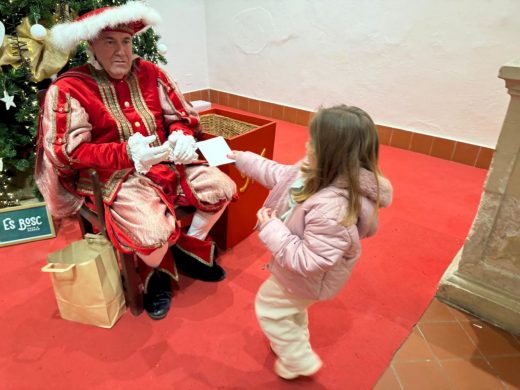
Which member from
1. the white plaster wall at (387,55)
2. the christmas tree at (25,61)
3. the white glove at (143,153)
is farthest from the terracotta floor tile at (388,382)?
the white plaster wall at (387,55)

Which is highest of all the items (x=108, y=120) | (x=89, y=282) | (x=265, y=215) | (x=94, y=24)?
(x=94, y=24)

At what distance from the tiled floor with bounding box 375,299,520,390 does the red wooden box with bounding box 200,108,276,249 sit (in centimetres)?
103

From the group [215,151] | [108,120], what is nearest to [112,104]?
[108,120]

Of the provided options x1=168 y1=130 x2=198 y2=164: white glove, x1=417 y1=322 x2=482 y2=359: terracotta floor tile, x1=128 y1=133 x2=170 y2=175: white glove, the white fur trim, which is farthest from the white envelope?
x1=417 y1=322 x2=482 y2=359: terracotta floor tile

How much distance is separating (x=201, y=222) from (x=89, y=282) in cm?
53

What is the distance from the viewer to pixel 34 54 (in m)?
1.93

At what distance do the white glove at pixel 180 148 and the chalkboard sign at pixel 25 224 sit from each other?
3.37ft

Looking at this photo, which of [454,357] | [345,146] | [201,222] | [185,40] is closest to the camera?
[345,146]

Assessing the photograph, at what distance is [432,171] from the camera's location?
3.13m

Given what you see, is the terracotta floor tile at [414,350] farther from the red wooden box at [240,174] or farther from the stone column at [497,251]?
the red wooden box at [240,174]

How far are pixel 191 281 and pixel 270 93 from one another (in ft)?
9.75

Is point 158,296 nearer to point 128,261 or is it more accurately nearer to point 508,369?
point 128,261

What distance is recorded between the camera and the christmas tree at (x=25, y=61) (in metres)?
1.89

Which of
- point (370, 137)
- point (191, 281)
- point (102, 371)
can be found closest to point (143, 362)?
point (102, 371)
